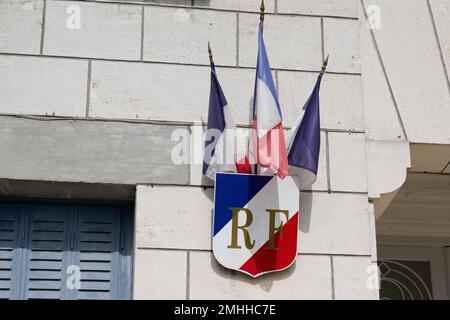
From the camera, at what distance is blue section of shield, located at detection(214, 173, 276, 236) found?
355 inches

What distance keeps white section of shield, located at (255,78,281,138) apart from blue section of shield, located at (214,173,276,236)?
0.41 metres

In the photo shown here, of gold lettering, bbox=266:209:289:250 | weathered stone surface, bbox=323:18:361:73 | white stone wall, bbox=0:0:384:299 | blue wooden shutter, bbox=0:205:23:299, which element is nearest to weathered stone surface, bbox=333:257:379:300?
white stone wall, bbox=0:0:384:299

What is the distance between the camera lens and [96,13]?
972 centimetres

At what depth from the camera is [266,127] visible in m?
8.98

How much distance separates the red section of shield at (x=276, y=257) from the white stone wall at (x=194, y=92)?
11cm

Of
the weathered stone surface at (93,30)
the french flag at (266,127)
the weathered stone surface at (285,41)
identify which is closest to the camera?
the french flag at (266,127)

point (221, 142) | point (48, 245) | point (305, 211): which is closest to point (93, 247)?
point (48, 245)

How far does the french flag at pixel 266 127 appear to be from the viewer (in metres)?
8.84

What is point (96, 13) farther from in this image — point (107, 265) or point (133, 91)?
point (107, 265)

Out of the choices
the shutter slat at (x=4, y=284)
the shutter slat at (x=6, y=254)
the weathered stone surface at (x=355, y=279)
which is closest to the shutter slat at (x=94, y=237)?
the shutter slat at (x=6, y=254)

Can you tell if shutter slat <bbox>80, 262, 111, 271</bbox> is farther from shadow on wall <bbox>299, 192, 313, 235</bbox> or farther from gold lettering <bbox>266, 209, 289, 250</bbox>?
shadow on wall <bbox>299, 192, 313, 235</bbox>

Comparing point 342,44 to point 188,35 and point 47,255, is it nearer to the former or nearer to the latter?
point 188,35

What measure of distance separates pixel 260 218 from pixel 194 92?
4.29ft

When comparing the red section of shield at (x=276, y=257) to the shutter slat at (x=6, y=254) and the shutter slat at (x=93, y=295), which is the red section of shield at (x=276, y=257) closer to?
the shutter slat at (x=93, y=295)
